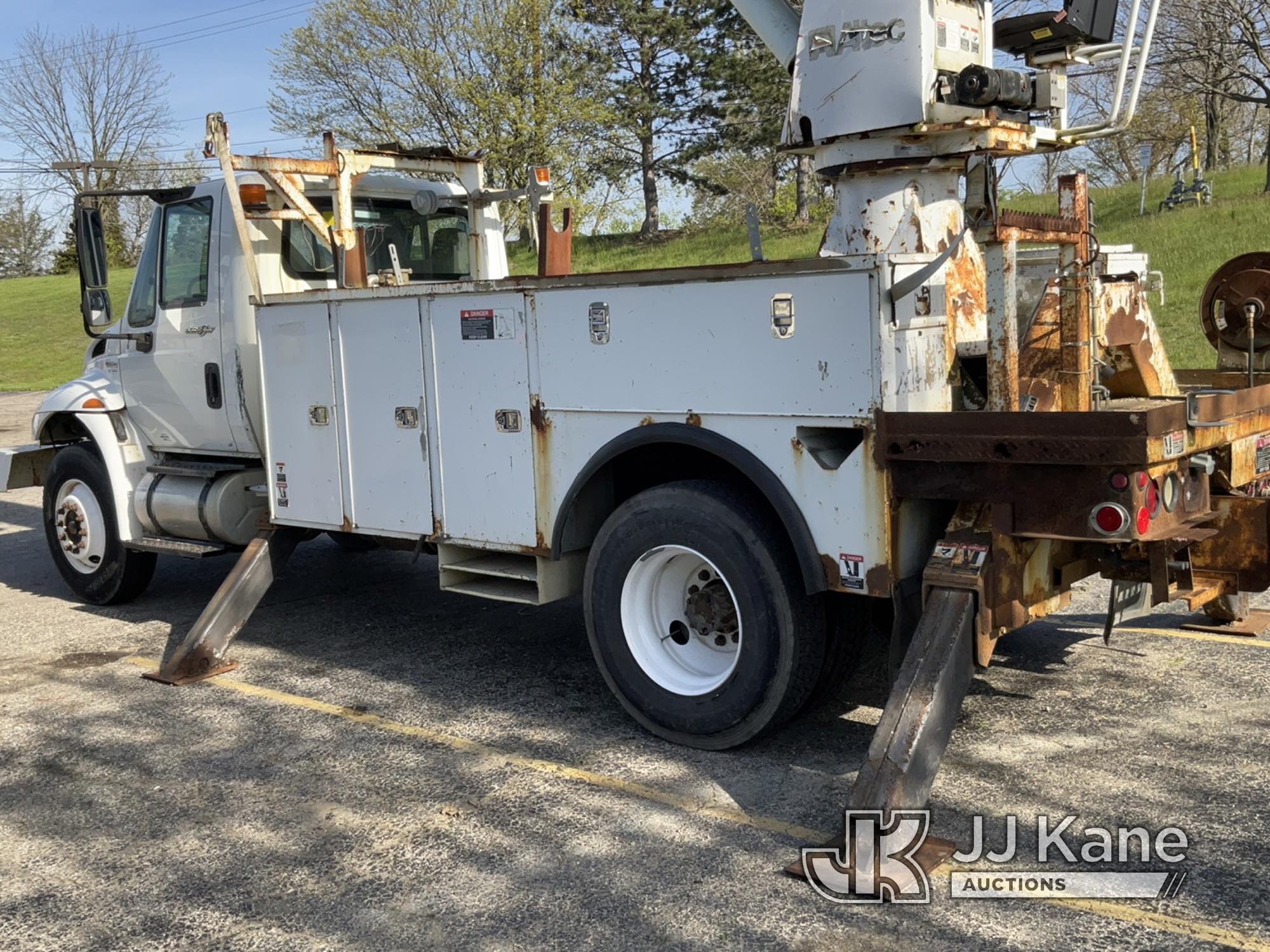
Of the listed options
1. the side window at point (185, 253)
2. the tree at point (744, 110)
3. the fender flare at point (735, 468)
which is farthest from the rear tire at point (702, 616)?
the tree at point (744, 110)

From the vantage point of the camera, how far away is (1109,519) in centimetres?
395

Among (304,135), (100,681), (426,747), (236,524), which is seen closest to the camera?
(426,747)

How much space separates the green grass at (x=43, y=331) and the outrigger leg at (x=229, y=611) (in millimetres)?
21670

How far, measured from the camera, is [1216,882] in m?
3.65

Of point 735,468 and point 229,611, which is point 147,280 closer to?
point 229,611

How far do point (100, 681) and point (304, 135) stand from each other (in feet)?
112

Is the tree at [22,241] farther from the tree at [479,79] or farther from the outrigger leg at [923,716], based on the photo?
the outrigger leg at [923,716]

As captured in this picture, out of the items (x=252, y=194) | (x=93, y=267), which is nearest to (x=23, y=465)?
(x=93, y=267)

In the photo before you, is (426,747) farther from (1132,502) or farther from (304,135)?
(304,135)

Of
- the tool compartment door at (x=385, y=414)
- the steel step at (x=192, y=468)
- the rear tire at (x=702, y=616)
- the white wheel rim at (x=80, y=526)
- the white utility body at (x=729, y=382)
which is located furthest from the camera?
the white wheel rim at (x=80, y=526)

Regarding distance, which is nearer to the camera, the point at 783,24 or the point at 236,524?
the point at 783,24

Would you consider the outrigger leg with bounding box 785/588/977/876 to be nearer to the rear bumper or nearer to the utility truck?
the utility truck

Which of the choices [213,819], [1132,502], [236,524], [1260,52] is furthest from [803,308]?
[1260,52]

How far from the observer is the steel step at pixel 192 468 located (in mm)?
7238
